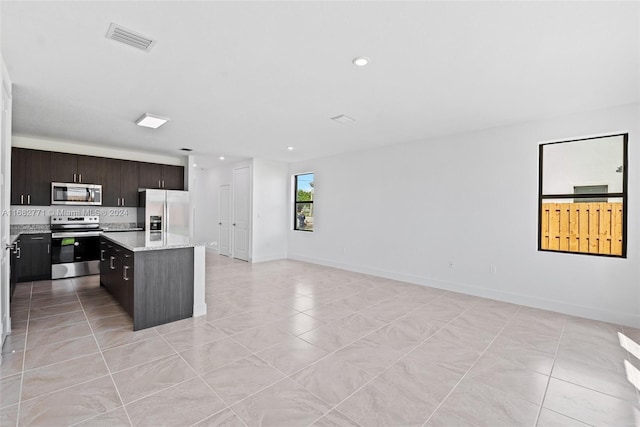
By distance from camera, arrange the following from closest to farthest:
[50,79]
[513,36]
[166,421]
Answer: [166,421] → [513,36] → [50,79]

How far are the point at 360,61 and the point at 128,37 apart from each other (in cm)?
180

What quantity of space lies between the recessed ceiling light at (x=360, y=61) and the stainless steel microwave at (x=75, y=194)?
5743mm

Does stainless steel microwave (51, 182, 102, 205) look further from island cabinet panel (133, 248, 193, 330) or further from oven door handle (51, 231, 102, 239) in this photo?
island cabinet panel (133, 248, 193, 330)

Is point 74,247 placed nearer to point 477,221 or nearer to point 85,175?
Answer: point 85,175

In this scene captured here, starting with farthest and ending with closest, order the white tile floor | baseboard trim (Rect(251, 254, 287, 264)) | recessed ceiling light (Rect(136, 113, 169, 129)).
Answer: baseboard trim (Rect(251, 254, 287, 264))
recessed ceiling light (Rect(136, 113, 169, 129))
the white tile floor

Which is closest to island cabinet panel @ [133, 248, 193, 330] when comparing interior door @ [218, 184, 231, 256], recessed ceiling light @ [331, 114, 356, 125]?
recessed ceiling light @ [331, 114, 356, 125]

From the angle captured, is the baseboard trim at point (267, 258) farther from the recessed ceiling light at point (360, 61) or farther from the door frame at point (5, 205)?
the recessed ceiling light at point (360, 61)

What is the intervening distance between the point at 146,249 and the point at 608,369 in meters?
4.43

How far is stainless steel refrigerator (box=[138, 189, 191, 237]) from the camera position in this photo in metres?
6.21

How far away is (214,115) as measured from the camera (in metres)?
4.09

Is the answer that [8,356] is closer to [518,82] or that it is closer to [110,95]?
[110,95]

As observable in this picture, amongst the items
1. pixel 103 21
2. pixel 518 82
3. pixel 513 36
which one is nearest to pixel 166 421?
pixel 103 21

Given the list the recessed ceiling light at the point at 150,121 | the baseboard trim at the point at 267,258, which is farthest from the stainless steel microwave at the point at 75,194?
the baseboard trim at the point at 267,258

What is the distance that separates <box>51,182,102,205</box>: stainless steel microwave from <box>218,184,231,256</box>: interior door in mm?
3041
